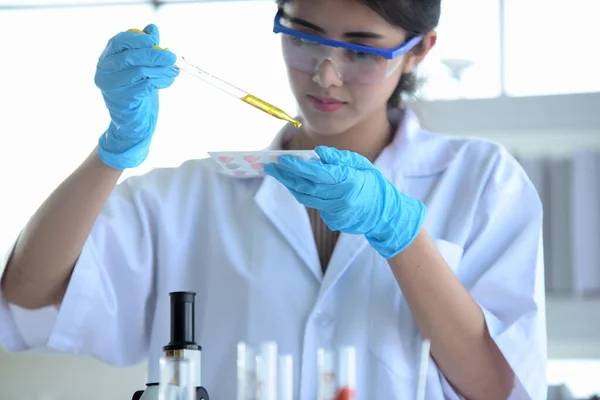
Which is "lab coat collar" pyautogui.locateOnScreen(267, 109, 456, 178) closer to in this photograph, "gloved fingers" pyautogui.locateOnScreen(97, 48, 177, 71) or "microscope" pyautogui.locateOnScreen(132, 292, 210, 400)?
"gloved fingers" pyautogui.locateOnScreen(97, 48, 177, 71)

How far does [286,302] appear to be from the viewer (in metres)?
1.79

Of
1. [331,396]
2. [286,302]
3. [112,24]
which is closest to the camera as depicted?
[331,396]

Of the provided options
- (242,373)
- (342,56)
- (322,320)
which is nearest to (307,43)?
(342,56)

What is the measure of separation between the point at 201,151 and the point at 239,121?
Result: 20 cm

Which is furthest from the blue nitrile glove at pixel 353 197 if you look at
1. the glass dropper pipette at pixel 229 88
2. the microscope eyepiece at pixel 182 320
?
the microscope eyepiece at pixel 182 320

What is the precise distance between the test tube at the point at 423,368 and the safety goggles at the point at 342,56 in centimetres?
53

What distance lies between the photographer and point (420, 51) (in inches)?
75.6

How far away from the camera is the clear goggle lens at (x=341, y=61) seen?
5.79 ft

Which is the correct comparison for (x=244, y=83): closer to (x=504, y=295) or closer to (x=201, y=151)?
(x=201, y=151)

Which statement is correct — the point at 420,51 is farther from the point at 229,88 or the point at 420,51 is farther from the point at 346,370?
the point at 346,370

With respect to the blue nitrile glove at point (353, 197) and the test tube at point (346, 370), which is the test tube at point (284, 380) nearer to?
the test tube at point (346, 370)

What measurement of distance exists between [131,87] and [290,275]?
1.61 ft

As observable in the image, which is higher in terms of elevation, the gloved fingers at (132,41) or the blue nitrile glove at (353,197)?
the gloved fingers at (132,41)

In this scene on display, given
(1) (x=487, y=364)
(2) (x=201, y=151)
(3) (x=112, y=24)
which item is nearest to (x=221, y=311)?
(1) (x=487, y=364)
